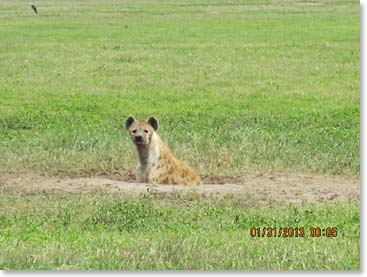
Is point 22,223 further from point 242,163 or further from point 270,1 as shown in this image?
point 270,1

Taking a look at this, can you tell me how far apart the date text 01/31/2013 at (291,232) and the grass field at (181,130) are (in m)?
0.09

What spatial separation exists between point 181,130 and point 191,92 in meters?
4.15

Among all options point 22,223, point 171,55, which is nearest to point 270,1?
point 171,55

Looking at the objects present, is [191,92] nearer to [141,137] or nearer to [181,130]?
[181,130]

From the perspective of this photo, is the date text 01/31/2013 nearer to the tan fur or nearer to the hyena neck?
the tan fur

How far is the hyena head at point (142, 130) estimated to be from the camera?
10.3 meters

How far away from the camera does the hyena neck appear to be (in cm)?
1037

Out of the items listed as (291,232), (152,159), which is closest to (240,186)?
(152,159)

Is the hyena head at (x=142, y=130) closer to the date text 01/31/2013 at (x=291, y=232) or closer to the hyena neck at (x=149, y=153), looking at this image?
the hyena neck at (x=149, y=153)

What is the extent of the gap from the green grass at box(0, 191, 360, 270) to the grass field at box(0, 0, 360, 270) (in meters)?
0.01

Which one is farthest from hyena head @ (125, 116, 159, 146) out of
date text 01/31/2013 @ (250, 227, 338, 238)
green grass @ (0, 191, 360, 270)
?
date text 01/31/2013 @ (250, 227, 338, 238)

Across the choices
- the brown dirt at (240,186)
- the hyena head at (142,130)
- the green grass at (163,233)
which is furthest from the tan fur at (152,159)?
the green grass at (163,233)

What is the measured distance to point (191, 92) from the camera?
17.4m

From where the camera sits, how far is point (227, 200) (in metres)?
9.22
